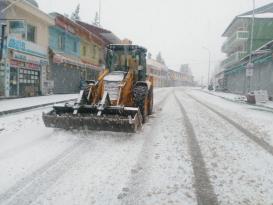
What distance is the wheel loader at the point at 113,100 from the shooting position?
728cm

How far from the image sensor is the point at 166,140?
7250mm

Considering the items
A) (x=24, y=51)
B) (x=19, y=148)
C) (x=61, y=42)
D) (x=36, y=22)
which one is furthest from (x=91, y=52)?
(x=19, y=148)

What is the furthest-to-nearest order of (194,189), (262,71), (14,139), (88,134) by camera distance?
(262,71) < (88,134) < (14,139) < (194,189)

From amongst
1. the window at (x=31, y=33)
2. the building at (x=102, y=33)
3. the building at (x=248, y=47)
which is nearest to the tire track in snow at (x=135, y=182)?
the window at (x=31, y=33)

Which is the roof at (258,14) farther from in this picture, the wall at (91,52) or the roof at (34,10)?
Answer: the roof at (34,10)

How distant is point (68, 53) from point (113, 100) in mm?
19955

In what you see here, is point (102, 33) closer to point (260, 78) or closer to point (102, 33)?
point (102, 33)

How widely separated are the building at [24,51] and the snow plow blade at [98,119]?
9.96 m

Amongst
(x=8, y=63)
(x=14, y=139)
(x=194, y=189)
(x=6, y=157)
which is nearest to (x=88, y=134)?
(x=14, y=139)

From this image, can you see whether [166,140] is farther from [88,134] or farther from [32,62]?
[32,62]

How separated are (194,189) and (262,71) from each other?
91.3 ft

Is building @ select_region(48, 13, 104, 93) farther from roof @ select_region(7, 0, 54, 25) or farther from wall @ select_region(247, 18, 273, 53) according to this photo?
wall @ select_region(247, 18, 273, 53)

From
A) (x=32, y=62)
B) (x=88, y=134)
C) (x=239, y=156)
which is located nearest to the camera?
(x=239, y=156)

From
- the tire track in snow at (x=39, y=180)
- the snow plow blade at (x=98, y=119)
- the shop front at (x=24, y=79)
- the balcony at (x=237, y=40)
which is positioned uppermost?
the balcony at (x=237, y=40)
